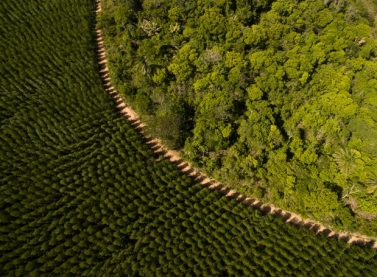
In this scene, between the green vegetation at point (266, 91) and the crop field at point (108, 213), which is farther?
the green vegetation at point (266, 91)

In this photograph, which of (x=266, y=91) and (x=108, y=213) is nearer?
(x=108, y=213)

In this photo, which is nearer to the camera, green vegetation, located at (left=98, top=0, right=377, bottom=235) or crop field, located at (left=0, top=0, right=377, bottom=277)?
crop field, located at (left=0, top=0, right=377, bottom=277)

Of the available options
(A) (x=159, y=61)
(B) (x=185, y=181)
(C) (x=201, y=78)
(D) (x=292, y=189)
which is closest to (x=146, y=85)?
(A) (x=159, y=61)

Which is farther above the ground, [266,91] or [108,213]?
[266,91]
